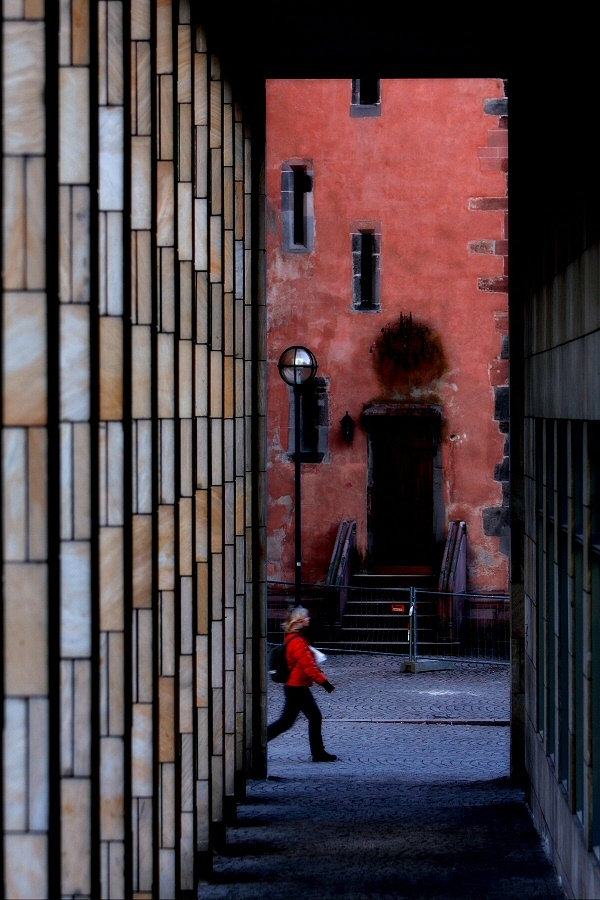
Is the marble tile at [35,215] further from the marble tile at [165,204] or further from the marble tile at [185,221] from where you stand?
the marble tile at [185,221]

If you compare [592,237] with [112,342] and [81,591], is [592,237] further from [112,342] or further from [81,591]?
[81,591]

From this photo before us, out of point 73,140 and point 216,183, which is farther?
point 216,183

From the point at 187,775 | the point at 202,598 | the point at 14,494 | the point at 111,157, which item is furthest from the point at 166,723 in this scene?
the point at 14,494

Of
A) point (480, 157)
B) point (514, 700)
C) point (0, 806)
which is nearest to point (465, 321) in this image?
point (480, 157)

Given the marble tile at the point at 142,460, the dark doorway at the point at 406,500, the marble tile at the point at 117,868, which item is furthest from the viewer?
the dark doorway at the point at 406,500

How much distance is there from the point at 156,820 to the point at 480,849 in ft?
14.3

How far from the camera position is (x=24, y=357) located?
5648 millimetres

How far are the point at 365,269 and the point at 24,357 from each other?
2487 cm

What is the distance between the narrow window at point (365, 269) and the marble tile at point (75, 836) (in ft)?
78.7

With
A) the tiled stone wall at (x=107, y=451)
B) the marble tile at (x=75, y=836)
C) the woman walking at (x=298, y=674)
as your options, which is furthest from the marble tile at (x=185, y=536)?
the woman walking at (x=298, y=674)

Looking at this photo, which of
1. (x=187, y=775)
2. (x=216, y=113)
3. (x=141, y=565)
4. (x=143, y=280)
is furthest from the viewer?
(x=216, y=113)

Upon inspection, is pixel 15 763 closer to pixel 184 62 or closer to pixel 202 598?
pixel 202 598

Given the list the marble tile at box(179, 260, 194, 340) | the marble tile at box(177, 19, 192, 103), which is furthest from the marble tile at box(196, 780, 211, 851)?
the marble tile at box(177, 19, 192, 103)

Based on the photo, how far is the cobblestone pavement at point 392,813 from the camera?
11.2 m
